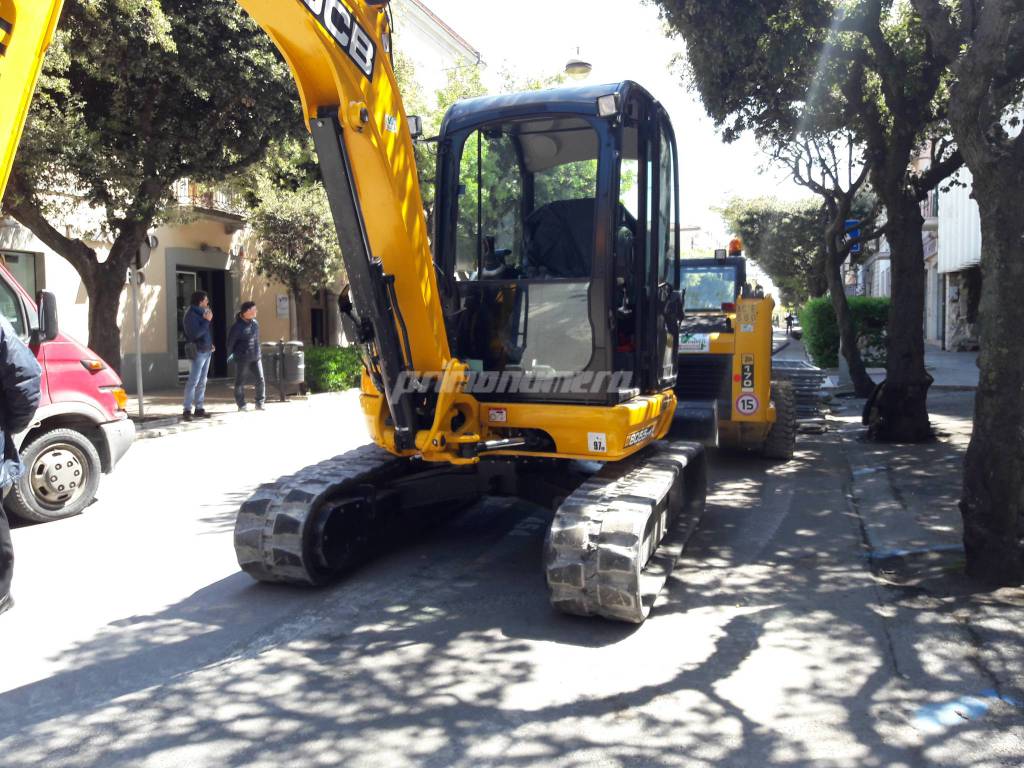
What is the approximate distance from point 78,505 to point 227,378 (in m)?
15.3

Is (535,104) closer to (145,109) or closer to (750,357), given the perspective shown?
(750,357)

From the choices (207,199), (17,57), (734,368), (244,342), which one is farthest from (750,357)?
(207,199)

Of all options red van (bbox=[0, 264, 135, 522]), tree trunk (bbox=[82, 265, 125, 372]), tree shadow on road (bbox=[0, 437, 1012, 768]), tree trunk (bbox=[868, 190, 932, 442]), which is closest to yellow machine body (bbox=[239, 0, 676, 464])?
tree shadow on road (bbox=[0, 437, 1012, 768])

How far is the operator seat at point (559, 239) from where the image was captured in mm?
5562

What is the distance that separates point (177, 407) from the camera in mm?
15336

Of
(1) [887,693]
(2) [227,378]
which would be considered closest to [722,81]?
(1) [887,693]

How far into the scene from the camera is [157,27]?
1008cm

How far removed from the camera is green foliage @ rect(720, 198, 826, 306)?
113 ft

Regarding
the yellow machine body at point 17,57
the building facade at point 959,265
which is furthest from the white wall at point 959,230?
the yellow machine body at point 17,57

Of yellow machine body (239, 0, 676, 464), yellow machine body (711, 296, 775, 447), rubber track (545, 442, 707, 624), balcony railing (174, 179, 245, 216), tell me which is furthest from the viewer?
balcony railing (174, 179, 245, 216)

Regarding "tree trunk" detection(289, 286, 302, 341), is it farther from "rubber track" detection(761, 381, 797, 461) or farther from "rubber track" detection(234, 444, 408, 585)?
"rubber track" detection(234, 444, 408, 585)

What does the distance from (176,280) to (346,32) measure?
17.4 m

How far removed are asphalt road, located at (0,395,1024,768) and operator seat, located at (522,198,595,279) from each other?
1.91m

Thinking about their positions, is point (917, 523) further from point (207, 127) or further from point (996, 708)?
point (207, 127)
